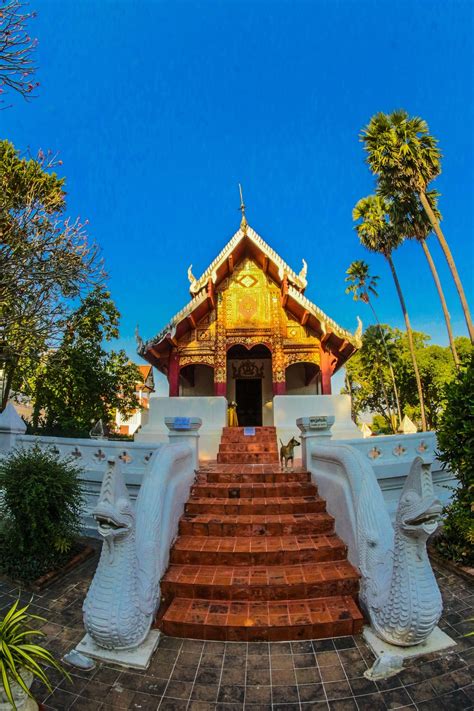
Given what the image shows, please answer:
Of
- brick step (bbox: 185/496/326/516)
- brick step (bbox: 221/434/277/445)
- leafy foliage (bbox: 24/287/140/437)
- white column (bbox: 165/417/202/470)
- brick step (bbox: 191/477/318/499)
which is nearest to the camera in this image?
brick step (bbox: 185/496/326/516)

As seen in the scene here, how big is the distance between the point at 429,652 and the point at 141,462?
4273 millimetres

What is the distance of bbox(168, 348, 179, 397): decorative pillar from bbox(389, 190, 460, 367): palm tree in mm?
10540

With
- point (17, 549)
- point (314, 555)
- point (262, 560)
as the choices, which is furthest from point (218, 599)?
point (17, 549)

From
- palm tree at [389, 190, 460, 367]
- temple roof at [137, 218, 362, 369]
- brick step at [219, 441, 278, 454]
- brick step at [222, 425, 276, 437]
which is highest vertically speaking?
palm tree at [389, 190, 460, 367]

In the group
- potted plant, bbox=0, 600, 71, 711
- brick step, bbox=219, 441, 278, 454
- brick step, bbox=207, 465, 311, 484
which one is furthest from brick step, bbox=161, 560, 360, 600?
brick step, bbox=219, 441, 278, 454

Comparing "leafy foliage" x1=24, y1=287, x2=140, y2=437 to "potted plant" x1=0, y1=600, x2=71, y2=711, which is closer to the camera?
"potted plant" x1=0, y1=600, x2=71, y2=711

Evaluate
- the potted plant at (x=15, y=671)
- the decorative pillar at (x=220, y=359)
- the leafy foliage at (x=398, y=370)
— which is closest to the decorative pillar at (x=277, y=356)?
the decorative pillar at (x=220, y=359)

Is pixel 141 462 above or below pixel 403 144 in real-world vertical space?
below

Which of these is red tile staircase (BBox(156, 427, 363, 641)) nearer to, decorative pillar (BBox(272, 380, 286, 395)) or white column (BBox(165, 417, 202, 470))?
white column (BBox(165, 417, 202, 470))

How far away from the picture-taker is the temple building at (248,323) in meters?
11.1

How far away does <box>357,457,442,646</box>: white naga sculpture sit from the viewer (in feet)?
9.80

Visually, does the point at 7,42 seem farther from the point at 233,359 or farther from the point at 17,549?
the point at 233,359

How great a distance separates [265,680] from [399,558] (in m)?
1.45

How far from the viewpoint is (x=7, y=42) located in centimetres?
399
